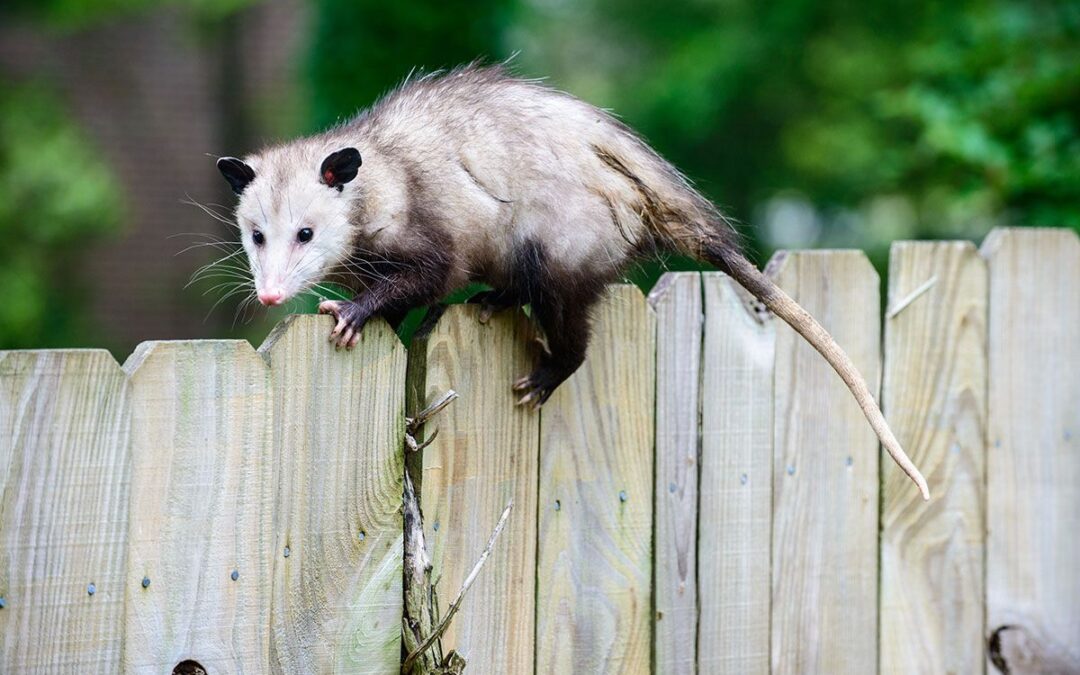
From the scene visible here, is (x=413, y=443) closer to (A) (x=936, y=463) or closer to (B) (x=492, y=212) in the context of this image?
(B) (x=492, y=212)

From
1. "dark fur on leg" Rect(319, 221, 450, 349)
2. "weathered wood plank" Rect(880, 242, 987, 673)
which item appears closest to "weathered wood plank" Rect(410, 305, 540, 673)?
"dark fur on leg" Rect(319, 221, 450, 349)

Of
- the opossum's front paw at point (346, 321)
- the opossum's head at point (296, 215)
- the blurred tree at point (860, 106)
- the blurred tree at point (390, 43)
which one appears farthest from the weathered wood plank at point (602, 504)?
the blurred tree at point (390, 43)

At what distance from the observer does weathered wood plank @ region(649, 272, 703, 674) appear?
229 cm

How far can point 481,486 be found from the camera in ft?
6.89

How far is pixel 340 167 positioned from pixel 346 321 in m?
0.44

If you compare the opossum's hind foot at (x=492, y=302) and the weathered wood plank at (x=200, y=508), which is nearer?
the weathered wood plank at (x=200, y=508)

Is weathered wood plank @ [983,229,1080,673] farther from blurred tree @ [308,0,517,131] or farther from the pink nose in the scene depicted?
blurred tree @ [308,0,517,131]

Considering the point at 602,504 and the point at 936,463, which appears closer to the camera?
the point at 602,504

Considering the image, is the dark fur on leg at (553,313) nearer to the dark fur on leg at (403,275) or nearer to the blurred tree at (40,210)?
the dark fur on leg at (403,275)

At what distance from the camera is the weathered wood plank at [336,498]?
1869 millimetres

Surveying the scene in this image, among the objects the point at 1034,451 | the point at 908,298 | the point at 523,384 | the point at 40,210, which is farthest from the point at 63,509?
the point at 40,210

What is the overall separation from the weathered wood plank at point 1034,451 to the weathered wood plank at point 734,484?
58 cm

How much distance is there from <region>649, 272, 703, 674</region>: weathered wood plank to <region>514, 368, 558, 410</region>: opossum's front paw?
250 millimetres

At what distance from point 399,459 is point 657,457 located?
1.79ft
